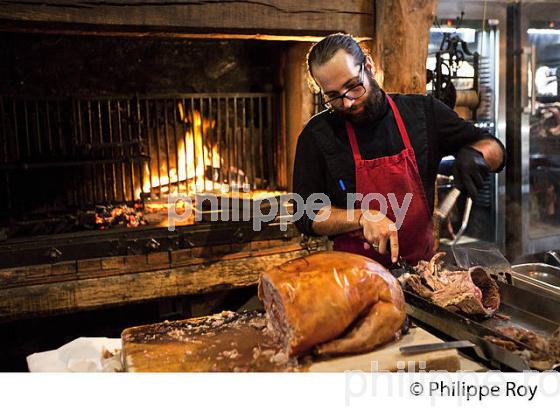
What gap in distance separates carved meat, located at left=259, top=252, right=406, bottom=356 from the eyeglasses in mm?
1019

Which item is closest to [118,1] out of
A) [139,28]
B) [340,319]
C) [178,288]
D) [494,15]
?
[139,28]

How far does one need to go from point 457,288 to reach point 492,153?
909mm

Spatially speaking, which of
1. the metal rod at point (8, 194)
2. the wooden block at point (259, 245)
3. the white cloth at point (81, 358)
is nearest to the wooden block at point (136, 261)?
the wooden block at point (259, 245)

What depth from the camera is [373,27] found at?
4.63 meters

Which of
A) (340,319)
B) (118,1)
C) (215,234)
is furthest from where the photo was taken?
(215,234)

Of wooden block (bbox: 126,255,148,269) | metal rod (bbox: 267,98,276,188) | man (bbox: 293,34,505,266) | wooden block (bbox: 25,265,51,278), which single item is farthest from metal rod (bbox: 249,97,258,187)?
man (bbox: 293,34,505,266)

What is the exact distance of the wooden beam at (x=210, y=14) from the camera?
12.2 feet

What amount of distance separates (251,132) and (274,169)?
1.51ft

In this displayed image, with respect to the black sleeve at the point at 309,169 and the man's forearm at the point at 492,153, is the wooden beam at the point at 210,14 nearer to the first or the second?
the black sleeve at the point at 309,169

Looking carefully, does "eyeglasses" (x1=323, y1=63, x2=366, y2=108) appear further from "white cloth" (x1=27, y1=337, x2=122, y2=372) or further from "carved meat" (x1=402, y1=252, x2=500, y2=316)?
"white cloth" (x1=27, y1=337, x2=122, y2=372)

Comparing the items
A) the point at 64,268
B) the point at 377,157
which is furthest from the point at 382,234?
the point at 64,268

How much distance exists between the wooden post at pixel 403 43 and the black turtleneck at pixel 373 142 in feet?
4.37

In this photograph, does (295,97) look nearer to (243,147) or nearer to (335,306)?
(243,147)

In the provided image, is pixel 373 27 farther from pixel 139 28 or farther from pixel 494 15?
pixel 494 15
